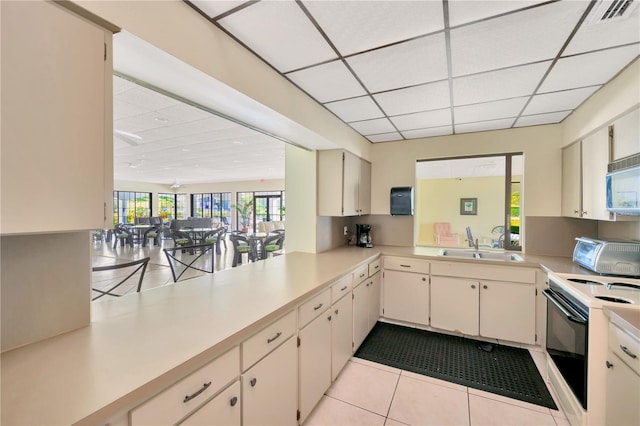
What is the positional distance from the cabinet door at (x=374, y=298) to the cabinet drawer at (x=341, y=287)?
Result: 620 millimetres

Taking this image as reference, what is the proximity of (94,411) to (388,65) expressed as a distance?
2.16 metres

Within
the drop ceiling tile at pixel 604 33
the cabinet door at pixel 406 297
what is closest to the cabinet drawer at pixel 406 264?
the cabinet door at pixel 406 297

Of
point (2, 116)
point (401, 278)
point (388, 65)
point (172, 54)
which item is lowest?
point (401, 278)

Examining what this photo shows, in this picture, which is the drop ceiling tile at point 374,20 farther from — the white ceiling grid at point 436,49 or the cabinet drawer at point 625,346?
the cabinet drawer at point 625,346

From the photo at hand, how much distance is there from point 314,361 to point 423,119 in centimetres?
254

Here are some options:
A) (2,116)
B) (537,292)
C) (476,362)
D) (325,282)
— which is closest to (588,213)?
(537,292)

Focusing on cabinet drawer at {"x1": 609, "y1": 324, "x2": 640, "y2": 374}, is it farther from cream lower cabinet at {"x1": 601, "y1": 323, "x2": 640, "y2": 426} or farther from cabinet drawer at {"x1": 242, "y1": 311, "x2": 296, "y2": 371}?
cabinet drawer at {"x1": 242, "y1": 311, "x2": 296, "y2": 371}

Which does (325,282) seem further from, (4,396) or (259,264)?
(4,396)

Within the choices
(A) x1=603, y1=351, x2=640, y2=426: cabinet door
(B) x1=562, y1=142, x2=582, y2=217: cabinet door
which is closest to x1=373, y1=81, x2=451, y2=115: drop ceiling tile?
(B) x1=562, y1=142, x2=582, y2=217: cabinet door


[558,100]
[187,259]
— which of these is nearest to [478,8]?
[558,100]

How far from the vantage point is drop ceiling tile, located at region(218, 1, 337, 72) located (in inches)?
51.8

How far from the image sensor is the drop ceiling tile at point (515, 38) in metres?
1.31

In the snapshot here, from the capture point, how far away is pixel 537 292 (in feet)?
8.49

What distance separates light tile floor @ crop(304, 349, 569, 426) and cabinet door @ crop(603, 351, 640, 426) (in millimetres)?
452
